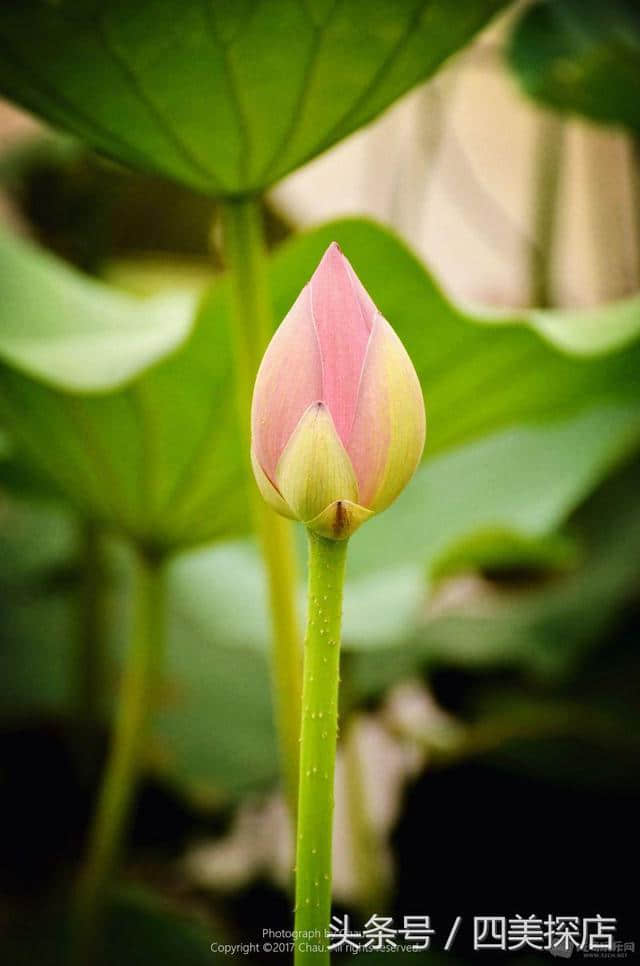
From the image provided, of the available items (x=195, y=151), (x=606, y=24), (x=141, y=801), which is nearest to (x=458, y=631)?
(x=141, y=801)

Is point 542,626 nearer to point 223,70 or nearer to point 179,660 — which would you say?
point 179,660

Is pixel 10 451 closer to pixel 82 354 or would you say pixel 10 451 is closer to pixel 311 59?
pixel 82 354

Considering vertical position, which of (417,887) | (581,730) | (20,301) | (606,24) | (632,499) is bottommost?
→ (417,887)

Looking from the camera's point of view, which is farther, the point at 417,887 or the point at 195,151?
the point at 417,887

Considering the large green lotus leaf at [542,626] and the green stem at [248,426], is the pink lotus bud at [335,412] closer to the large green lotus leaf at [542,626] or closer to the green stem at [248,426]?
the green stem at [248,426]

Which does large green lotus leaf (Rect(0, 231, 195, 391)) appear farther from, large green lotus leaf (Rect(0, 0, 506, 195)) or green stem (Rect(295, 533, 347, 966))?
green stem (Rect(295, 533, 347, 966))

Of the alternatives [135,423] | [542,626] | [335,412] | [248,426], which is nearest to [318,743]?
[335,412]

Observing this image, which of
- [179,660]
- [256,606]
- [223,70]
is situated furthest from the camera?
[179,660]
